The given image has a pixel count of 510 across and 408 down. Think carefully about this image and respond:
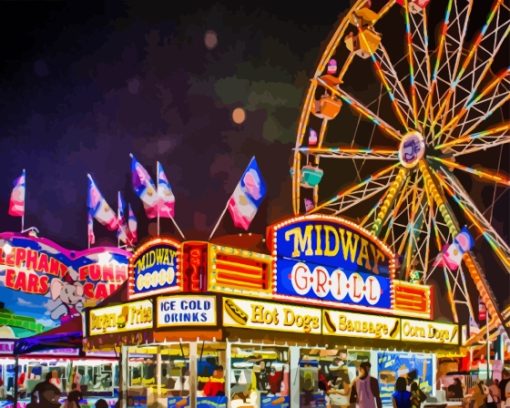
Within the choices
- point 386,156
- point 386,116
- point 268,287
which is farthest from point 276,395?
point 386,116

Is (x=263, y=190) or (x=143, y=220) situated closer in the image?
(x=263, y=190)

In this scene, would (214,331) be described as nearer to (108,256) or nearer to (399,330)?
(399,330)

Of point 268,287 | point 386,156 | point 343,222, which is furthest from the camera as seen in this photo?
point 386,156

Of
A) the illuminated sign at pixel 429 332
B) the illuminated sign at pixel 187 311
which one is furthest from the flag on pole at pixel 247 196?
the illuminated sign at pixel 187 311

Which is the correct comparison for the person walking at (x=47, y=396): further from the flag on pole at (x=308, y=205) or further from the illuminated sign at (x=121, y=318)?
the flag on pole at (x=308, y=205)

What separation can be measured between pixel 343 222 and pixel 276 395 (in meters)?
4.25

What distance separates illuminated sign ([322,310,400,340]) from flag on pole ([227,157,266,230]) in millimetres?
3987

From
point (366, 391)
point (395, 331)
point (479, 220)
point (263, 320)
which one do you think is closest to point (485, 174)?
point (479, 220)

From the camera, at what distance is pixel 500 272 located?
47312 millimetres

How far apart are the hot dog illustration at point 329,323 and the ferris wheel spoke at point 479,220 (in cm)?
739

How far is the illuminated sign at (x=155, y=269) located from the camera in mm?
15688

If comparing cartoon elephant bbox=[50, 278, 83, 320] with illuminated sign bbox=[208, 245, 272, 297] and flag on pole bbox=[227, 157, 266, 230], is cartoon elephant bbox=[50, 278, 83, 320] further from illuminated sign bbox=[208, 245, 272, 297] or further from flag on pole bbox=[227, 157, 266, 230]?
illuminated sign bbox=[208, 245, 272, 297]

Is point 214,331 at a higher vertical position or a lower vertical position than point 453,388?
higher

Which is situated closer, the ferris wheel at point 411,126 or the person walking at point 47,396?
the person walking at point 47,396
